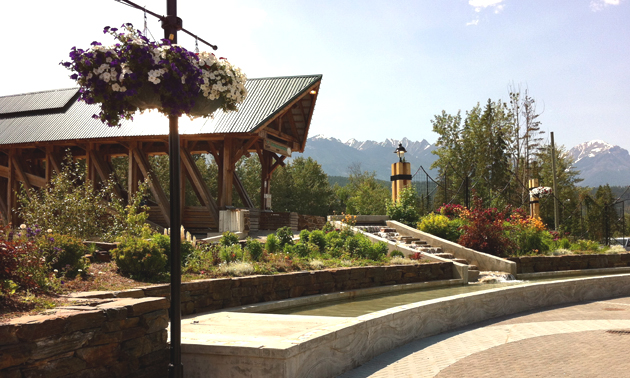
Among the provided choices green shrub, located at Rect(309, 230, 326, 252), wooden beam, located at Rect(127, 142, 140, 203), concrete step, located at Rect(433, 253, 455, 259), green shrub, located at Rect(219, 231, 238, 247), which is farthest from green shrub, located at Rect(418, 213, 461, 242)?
wooden beam, located at Rect(127, 142, 140, 203)

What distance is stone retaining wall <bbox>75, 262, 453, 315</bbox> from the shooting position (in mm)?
7008

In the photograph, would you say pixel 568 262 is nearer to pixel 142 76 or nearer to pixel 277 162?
pixel 277 162

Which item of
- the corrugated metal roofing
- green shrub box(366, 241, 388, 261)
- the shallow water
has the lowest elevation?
the shallow water

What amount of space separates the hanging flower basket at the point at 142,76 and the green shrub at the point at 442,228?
1221 cm

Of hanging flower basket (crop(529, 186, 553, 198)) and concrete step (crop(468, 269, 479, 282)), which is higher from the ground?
hanging flower basket (crop(529, 186, 553, 198))

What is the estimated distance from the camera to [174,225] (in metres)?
4.53

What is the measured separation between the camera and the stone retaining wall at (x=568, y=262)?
13688 mm

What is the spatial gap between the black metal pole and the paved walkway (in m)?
1.69

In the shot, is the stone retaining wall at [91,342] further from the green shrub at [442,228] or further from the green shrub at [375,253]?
the green shrub at [442,228]

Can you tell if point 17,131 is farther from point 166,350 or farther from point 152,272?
point 166,350

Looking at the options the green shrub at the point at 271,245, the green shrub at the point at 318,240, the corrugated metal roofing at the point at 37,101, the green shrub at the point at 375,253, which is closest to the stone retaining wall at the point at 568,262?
the green shrub at the point at 375,253

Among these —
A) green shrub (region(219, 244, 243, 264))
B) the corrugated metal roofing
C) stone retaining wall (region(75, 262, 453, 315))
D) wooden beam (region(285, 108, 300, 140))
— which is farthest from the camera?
the corrugated metal roofing

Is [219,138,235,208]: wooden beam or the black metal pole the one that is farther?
[219,138,235,208]: wooden beam

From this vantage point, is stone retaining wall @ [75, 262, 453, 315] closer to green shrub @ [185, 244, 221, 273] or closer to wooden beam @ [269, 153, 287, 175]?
green shrub @ [185, 244, 221, 273]
